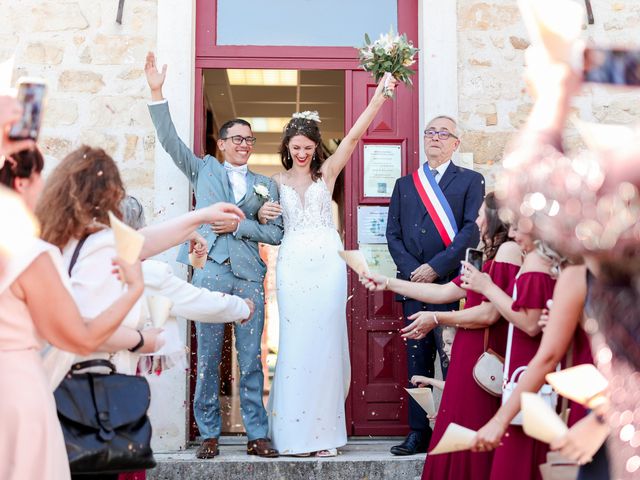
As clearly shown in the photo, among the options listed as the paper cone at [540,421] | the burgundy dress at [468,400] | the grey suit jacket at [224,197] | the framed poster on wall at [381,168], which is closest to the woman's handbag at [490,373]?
the burgundy dress at [468,400]

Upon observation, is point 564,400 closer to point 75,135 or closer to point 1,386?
point 1,386

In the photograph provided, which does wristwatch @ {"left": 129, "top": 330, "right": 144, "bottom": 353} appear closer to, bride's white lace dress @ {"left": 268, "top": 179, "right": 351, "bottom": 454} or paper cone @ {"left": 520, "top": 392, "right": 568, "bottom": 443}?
paper cone @ {"left": 520, "top": 392, "right": 568, "bottom": 443}

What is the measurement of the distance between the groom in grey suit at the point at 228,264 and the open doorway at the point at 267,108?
180 centimetres

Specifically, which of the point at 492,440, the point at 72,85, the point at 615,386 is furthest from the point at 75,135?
the point at 615,386

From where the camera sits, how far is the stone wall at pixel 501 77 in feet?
21.2

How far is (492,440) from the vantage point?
2.91m

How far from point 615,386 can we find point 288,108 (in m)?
9.03

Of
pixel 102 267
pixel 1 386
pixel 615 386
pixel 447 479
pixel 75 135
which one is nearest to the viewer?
pixel 615 386

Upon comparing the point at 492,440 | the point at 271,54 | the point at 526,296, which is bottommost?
the point at 492,440

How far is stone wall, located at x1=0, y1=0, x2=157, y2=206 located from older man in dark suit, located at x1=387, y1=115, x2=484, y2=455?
5.96 feet

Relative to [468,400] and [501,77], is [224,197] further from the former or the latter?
[468,400]

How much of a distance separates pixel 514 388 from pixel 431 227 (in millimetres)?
2773

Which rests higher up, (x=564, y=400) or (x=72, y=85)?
(x=72, y=85)

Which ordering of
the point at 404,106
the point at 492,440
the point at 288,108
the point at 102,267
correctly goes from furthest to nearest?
the point at 288,108 → the point at 404,106 → the point at 102,267 → the point at 492,440
